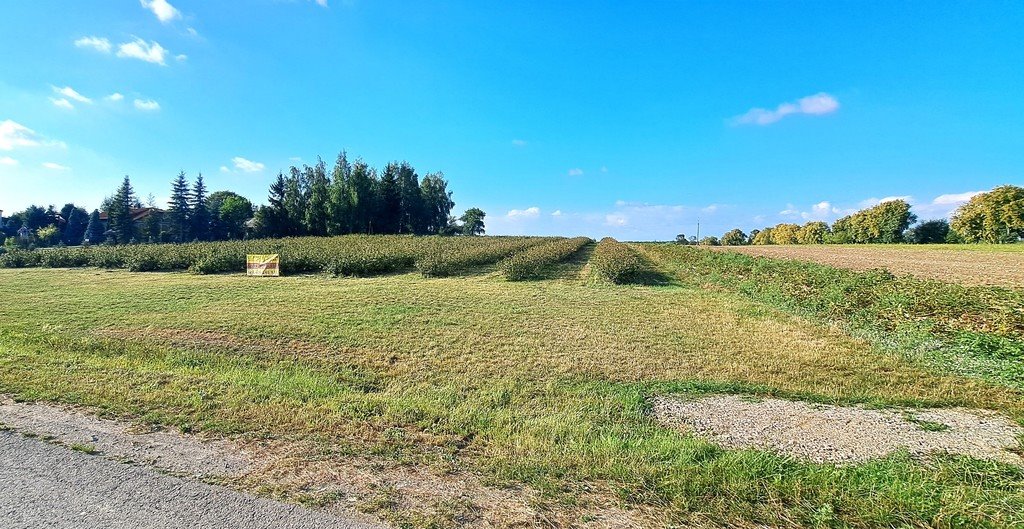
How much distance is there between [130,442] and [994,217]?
267 feet

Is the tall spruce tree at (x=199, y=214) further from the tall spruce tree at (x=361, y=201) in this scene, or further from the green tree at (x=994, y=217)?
the green tree at (x=994, y=217)

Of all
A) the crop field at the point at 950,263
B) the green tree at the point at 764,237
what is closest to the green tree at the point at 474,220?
the crop field at the point at 950,263

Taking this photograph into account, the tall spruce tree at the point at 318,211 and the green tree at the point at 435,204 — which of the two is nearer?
the tall spruce tree at the point at 318,211

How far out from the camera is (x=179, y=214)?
5131cm

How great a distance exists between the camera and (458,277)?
18578 mm

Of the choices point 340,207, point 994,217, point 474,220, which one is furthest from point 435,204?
point 994,217

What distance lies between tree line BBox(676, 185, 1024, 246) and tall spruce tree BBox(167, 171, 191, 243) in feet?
257

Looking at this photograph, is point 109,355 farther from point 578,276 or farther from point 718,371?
point 578,276

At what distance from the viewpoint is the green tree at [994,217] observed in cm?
4788

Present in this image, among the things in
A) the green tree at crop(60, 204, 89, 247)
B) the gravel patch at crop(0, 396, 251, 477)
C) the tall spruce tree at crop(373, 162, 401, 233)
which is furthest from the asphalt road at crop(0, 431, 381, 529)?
the green tree at crop(60, 204, 89, 247)

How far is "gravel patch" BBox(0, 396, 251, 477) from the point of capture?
2.90 meters

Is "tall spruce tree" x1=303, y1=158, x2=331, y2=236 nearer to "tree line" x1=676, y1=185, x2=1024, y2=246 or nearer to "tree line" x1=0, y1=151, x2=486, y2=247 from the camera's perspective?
"tree line" x1=0, y1=151, x2=486, y2=247

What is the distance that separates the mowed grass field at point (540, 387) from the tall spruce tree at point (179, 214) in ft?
164

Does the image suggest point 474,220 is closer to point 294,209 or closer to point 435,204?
point 435,204
